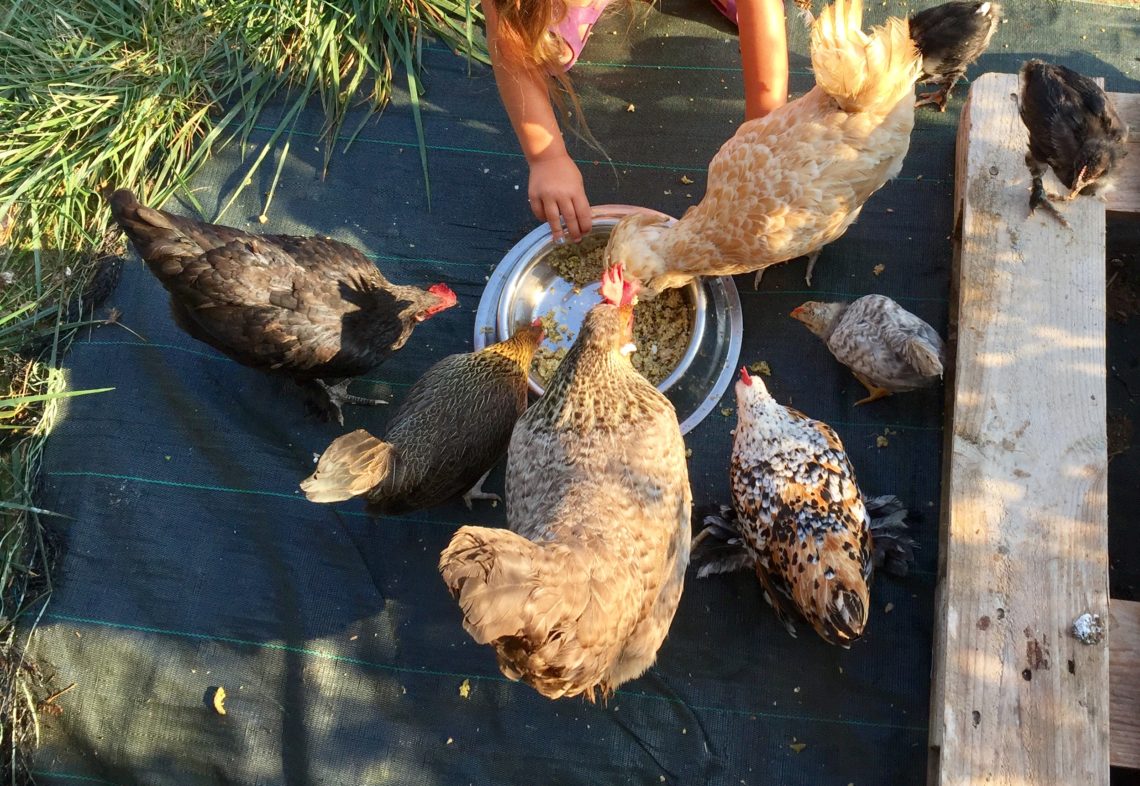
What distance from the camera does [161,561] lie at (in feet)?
8.11

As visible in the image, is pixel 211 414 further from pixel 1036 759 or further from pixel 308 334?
pixel 1036 759

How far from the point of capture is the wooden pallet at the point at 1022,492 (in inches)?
69.8

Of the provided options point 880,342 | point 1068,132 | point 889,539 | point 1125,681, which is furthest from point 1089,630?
point 1068,132

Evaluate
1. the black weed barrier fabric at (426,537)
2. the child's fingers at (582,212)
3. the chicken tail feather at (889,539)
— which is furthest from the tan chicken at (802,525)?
the child's fingers at (582,212)

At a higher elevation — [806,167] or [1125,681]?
[806,167]

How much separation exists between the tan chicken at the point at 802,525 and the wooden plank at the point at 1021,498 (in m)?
0.21

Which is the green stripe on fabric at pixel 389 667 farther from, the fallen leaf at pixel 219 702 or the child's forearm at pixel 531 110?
the child's forearm at pixel 531 110

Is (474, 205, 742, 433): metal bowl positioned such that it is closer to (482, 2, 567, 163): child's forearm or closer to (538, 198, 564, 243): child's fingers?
(538, 198, 564, 243): child's fingers

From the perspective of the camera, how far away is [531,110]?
252cm

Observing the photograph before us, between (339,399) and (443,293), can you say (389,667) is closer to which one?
(339,399)

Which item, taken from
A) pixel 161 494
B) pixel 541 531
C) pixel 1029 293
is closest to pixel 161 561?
A: pixel 161 494

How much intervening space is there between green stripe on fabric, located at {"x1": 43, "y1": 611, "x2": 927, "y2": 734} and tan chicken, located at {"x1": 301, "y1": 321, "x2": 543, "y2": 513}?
0.50 meters

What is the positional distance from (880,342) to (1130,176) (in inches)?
35.8

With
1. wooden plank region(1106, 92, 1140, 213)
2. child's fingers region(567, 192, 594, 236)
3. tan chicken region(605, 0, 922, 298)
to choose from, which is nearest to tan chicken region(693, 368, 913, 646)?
tan chicken region(605, 0, 922, 298)
